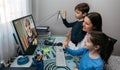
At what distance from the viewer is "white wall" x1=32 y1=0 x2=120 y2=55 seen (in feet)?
7.71

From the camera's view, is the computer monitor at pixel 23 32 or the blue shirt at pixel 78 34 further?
the blue shirt at pixel 78 34

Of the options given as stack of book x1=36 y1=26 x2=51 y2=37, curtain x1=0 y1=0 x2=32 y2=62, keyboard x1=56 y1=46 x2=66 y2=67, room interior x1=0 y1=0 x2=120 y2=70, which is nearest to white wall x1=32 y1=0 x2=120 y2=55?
room interior x1=0 y1=0 x2=120 y2=70

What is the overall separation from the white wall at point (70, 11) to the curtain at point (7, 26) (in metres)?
0.60

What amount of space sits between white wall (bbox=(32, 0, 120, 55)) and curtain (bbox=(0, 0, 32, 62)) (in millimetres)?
601

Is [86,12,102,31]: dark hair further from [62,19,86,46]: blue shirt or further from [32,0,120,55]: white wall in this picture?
[32,0,120,55]: white wall

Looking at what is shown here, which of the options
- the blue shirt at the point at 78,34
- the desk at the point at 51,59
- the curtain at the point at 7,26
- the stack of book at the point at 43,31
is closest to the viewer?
the desk at the point at 51,59

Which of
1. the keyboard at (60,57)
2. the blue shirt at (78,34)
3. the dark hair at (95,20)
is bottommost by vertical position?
the keyboard at (60,57)

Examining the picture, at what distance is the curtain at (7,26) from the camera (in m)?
1.49

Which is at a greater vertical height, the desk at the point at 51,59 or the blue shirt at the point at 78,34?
the blue shirt at the point at 78,34

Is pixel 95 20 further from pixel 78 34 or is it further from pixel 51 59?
pixel 51 59

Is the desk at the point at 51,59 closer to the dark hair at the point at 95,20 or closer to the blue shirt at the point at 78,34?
the blue shirt at the point at 78,34

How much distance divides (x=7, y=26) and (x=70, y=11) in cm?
112

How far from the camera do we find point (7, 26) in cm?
158

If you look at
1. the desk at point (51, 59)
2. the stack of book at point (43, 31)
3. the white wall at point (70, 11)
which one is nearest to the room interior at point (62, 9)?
the white wall at point (70, 11)
